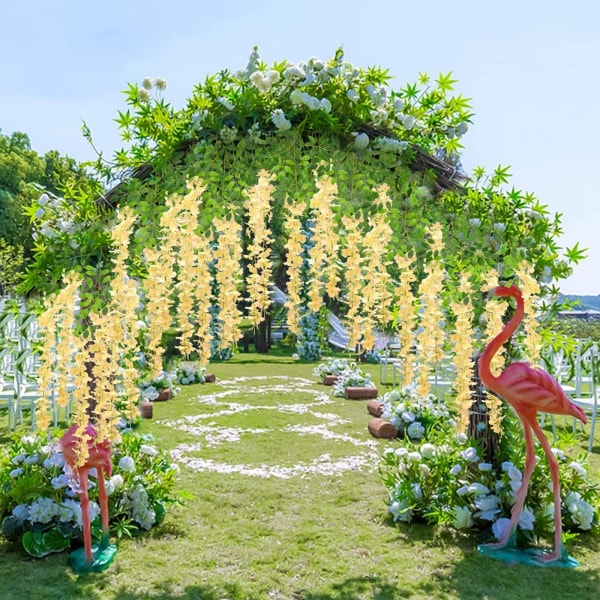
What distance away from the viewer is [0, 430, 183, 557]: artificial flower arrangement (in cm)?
363

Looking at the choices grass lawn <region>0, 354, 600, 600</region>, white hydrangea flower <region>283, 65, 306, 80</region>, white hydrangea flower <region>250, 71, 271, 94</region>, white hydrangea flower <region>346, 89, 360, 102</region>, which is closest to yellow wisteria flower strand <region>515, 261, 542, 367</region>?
grass lawn <region>0, 354, 600, 600</region>

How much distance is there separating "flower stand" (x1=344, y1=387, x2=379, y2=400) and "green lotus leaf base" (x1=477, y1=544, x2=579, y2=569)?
230 inches

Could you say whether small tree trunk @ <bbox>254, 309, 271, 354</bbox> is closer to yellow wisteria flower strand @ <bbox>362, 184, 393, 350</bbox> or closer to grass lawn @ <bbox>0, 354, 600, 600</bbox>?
grass lawn @ <bbox>0, 354, 600, 600</bbox>

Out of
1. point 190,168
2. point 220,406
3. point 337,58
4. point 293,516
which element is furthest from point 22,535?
point 220,406

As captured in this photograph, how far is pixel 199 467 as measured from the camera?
5.64m

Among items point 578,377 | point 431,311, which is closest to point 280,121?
point 431,311

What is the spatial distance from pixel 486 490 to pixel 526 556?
0.47m

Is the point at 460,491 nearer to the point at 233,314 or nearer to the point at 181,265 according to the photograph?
the point at 233,314

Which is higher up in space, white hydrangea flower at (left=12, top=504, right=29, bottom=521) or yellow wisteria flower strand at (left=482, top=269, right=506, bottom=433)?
yellow wisteria flower strand at (left=482, top=269, right=506, bottom=433)

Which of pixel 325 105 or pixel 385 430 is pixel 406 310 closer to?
pixel 325 105

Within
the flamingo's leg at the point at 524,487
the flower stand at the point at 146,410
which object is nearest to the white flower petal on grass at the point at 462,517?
the flamingo's leg at the point at 524,487

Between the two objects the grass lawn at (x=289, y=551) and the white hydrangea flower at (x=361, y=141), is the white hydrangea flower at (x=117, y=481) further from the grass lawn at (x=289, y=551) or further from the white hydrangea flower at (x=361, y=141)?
the white hydrangea flower at (x=361, y=141)

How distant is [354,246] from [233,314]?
882 mm

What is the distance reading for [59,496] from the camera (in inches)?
147
